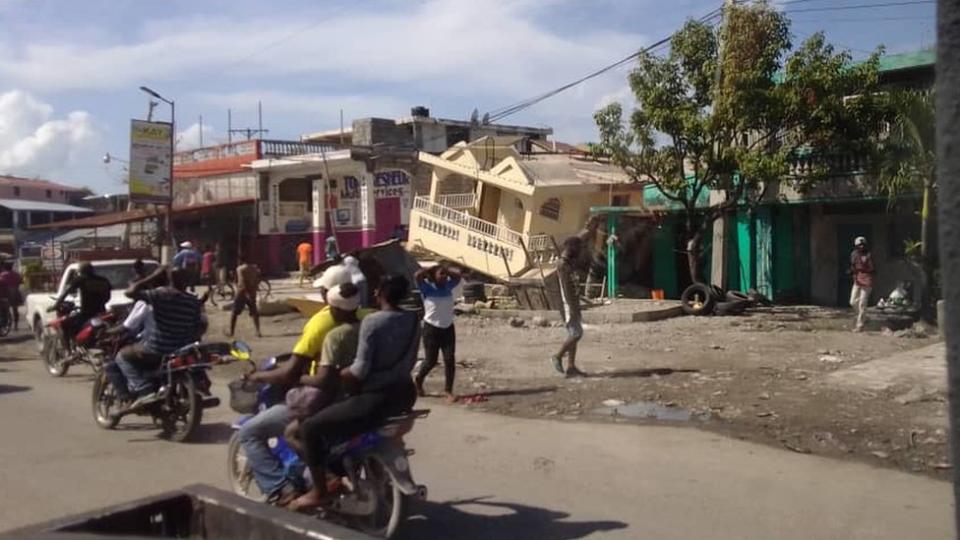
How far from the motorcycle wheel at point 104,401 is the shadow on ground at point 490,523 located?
4.28m

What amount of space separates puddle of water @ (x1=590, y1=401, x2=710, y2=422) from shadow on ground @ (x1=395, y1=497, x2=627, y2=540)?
11.7 feet

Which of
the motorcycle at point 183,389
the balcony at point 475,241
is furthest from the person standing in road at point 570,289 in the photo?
the balcony at point 475,241

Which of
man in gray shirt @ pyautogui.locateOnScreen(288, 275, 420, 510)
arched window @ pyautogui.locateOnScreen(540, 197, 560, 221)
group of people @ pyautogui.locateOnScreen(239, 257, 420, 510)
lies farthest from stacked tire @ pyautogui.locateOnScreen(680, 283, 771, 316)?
man in gray shirt @ pyautogui.locateOnScreen(288, 275, 420, 510)

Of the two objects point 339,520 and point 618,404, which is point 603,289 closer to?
point 618,404

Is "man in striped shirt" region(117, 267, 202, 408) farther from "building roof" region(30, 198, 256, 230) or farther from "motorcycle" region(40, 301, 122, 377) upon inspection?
"building roof" region(30, 198, 256, 230)

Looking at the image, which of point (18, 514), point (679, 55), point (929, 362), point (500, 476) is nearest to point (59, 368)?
point (18, 514)

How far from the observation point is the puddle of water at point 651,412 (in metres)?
9.93

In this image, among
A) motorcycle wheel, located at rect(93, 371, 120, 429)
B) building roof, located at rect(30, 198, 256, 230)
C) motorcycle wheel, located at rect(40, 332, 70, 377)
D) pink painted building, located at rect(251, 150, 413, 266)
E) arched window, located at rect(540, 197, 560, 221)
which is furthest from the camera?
building roof, located at rect(30, 198, 256, 230)

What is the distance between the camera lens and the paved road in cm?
624

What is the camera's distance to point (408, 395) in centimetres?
598

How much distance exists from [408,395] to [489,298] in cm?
1655

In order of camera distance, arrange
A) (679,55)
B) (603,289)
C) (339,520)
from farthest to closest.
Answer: (603,289) → (679,55) → (339,520)

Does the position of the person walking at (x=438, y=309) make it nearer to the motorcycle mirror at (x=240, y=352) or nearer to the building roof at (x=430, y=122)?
the motorcycle mirror at (x=240, y=352)

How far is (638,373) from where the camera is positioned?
1262 centimetres
